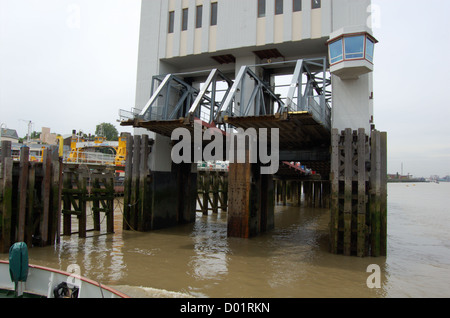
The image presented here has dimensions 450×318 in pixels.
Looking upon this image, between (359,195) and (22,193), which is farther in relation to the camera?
(359,195)

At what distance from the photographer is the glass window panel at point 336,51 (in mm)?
13172

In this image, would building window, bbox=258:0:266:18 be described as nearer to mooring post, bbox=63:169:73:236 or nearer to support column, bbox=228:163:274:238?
support column, bbox=228:163:274:238

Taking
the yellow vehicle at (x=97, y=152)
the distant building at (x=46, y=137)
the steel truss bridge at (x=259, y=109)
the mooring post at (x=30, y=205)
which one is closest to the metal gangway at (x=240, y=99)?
the steel truss bridge at (x=259, y=109)

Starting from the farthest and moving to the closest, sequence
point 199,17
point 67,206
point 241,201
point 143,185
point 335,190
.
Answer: point 199,17
point 143,185
point 241,201
point 67,206
point 335,190

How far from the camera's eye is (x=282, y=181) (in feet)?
126

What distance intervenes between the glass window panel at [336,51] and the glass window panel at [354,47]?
0.25 meters

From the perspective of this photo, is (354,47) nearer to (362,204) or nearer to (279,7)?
(279,7)

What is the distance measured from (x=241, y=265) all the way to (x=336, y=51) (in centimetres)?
936

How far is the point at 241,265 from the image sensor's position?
1112 centimetres

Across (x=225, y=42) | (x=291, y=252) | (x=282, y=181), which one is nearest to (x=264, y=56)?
(x=225, y=42)

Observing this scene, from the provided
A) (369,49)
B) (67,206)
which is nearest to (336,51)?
(369,49)

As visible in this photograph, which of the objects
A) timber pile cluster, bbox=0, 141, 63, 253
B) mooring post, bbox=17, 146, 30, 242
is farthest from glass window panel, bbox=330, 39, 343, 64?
mooring post, bbox=17, 146, 30, 242
